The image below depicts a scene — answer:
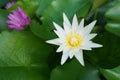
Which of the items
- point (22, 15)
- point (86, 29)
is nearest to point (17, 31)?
point (22, 15)

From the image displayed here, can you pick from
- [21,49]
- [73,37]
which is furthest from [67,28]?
[21,49]

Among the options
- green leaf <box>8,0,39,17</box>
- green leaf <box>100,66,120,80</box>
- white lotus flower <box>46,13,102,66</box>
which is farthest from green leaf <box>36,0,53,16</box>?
green leaf <box>100,66,120,80</box>

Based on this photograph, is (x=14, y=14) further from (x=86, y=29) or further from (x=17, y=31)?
(x=86, y=29)

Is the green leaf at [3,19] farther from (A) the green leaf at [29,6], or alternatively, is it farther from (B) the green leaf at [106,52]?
(B) the green leaf at [106,52]

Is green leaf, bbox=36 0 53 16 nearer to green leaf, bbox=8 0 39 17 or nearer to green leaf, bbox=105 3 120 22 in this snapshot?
green leaf, bbox=8 0 39 17

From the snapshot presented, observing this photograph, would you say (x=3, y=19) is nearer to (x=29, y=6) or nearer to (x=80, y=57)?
(x=29, y=6)

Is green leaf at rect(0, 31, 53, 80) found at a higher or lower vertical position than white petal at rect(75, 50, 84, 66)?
higher
